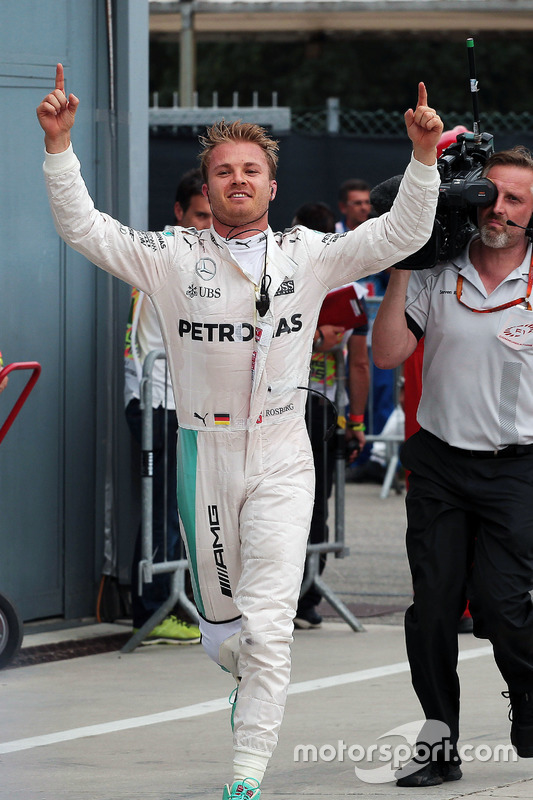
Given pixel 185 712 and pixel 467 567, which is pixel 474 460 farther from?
pixel 185 712

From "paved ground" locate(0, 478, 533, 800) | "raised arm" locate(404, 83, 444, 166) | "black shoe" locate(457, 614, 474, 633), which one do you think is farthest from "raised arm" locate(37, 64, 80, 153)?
"black shoe" locate(457, 614, 474, 633)

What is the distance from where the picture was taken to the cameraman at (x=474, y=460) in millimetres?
5012

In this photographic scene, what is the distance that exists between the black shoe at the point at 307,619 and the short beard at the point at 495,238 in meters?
3.48

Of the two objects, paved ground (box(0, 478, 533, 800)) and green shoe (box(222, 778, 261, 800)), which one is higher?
green shoe (box(222, 778, 261, 800))

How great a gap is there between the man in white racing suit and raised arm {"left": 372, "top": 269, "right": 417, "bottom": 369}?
0.70 ft

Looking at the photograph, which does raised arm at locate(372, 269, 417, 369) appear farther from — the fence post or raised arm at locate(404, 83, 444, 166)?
the fence post

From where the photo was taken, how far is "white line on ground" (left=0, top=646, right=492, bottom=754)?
224 inches

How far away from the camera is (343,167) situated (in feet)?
43.7

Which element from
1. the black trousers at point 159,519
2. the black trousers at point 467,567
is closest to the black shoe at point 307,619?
the black trousers at point 159,519

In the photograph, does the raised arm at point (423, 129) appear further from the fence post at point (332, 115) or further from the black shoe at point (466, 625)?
the fence post at point (332, 115)

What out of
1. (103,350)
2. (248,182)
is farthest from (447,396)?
(103,350)

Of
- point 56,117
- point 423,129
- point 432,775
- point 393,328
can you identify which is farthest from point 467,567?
point 56,117

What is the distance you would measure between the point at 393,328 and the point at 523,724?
54.7 inches

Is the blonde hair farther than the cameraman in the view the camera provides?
No
